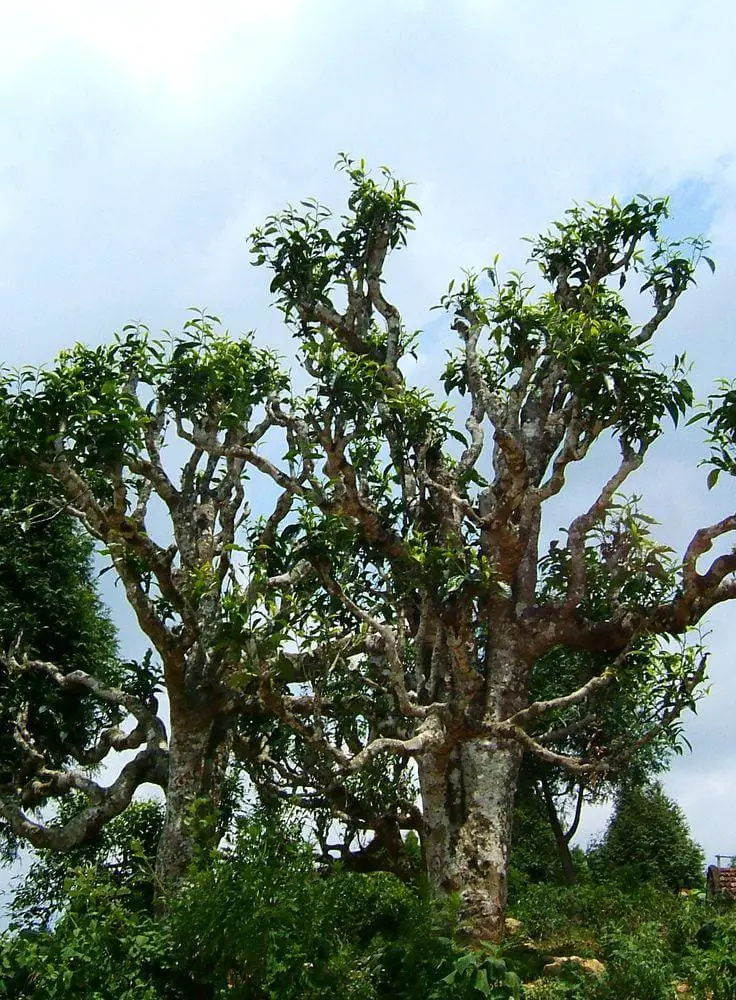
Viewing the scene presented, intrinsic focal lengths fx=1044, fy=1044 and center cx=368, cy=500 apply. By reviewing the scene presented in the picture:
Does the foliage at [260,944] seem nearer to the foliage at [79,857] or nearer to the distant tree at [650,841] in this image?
the foliage at [79,857]

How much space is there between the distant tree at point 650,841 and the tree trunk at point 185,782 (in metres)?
16.1

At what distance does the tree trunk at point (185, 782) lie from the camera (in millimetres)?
13812

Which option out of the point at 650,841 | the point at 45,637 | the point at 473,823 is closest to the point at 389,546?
the point at 473,823

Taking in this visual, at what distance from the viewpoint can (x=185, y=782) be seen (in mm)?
14578

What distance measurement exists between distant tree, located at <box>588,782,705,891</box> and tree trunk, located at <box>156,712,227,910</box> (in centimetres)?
1612

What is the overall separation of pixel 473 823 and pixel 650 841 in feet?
63.0

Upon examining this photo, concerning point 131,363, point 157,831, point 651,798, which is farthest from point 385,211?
point 651,798

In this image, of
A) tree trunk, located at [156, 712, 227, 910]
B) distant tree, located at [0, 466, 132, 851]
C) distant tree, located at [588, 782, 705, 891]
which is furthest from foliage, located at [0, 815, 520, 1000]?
distant tree, located at [588, 782, 705, 891]

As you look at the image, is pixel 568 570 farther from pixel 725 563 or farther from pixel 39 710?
pixel 39 710

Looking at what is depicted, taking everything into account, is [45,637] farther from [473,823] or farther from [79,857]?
[473,823]

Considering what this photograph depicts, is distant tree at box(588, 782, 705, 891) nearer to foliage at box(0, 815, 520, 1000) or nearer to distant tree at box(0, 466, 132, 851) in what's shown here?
distant tree at box(0, 466, 132, 851)

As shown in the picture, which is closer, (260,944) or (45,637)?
(260,944)

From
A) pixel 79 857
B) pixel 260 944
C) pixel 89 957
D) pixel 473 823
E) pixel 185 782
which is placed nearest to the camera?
pixel 260 944

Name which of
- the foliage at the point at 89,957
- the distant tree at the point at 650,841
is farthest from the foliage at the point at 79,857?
the distant tree at the point at 650,841
